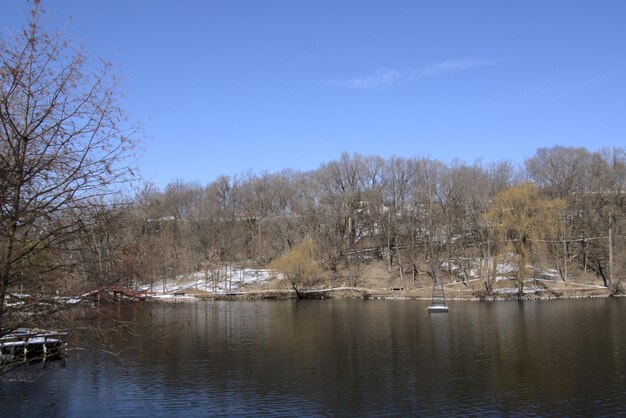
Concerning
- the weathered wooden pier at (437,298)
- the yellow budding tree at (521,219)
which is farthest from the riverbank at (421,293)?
the yellow budding tree at (521,219)

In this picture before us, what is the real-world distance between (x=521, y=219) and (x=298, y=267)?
23.1 m

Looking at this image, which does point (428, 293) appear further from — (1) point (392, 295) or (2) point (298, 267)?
(2) point (298, 267)

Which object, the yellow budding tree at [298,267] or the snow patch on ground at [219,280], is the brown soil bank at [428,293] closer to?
the yellow budding tree at [298,267]

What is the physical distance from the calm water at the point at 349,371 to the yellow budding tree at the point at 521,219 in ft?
51.5

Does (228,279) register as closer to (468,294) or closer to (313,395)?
(468,294)

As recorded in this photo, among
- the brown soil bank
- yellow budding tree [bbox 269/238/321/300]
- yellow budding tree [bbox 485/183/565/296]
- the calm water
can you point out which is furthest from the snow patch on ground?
the calm water

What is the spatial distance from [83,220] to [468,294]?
49.3m

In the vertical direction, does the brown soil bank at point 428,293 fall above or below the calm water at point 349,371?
above

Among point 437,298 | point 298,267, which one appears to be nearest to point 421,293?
point 437,298

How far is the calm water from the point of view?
57.2ft

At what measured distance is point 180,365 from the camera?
78.0ft

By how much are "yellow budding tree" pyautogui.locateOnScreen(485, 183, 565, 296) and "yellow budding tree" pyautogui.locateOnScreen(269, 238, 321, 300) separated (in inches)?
751

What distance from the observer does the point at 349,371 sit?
2234 cm

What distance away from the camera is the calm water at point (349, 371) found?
57.2ft
